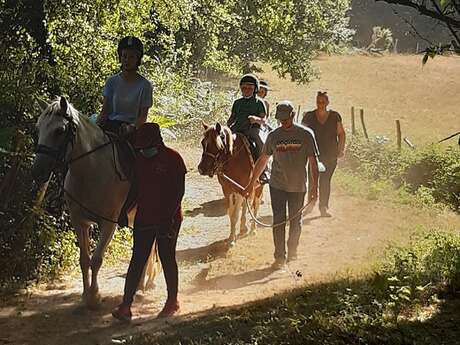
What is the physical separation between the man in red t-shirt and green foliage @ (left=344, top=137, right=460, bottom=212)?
10.5 m

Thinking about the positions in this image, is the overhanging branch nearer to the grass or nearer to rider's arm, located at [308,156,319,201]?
rider's arm, located at [308,156,319,201]

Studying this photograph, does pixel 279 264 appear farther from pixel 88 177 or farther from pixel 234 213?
pixel 88 177

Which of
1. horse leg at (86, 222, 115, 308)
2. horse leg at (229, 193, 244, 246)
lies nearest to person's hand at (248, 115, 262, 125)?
horse leg at (229, 193, 244, 246)

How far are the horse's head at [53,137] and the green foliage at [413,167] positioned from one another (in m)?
11.2

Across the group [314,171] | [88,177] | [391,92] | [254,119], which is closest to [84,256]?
[88,177]

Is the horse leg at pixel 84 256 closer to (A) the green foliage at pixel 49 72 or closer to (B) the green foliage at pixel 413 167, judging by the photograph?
(A) the green foliage at pixel 49 72

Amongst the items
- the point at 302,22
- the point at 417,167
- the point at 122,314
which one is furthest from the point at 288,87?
the point at 122,314

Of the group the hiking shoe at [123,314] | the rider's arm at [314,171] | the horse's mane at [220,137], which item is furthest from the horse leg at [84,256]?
the rider's arm at [314,171]

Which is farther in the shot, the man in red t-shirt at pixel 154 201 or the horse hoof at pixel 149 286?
the horse hoof at pixel 149 286

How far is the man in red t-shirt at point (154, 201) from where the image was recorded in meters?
6.56

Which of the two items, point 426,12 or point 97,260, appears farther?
point 97,260

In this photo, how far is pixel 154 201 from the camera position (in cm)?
658

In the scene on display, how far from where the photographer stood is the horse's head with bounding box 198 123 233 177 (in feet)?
31.9

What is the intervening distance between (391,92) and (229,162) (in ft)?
108
